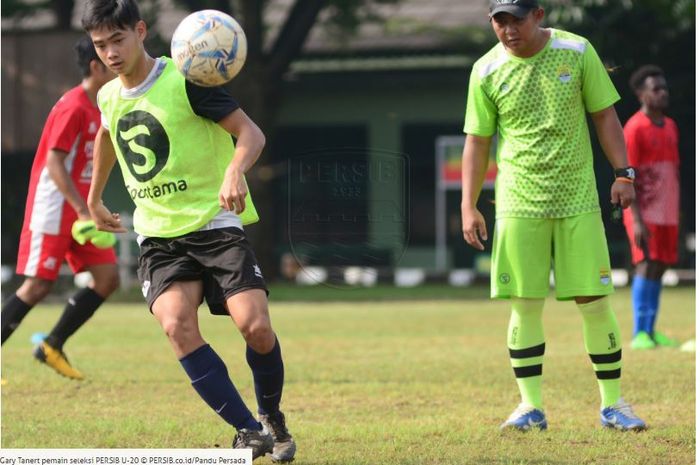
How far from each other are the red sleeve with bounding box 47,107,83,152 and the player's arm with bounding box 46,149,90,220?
1.9 inches

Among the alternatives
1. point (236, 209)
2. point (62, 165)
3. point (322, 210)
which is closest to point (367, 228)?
point (322, 210)

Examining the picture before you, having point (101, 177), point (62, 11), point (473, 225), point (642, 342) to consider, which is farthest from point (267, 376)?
point (62, 11)

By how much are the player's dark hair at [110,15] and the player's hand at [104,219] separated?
96 cm

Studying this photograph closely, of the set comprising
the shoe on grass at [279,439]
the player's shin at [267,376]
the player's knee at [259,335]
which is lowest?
the shoe on grass at [279,439]

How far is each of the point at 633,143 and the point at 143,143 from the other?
604cm

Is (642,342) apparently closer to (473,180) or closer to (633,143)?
(633,143)

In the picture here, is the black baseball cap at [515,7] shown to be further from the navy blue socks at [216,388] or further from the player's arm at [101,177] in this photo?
the navy blue socks at [216,388]

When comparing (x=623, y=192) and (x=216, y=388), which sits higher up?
(x=623, y=192)

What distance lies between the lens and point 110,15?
19.9 ft

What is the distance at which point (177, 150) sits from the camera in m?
6.10

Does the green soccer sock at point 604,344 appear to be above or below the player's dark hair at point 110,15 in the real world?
below

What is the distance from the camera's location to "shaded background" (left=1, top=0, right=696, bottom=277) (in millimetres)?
24312

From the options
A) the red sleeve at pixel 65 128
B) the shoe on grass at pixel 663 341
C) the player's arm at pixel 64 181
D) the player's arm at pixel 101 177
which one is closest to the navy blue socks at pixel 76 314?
the player's arm at pixel 64 181

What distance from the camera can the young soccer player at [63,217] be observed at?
9133 millimetres
